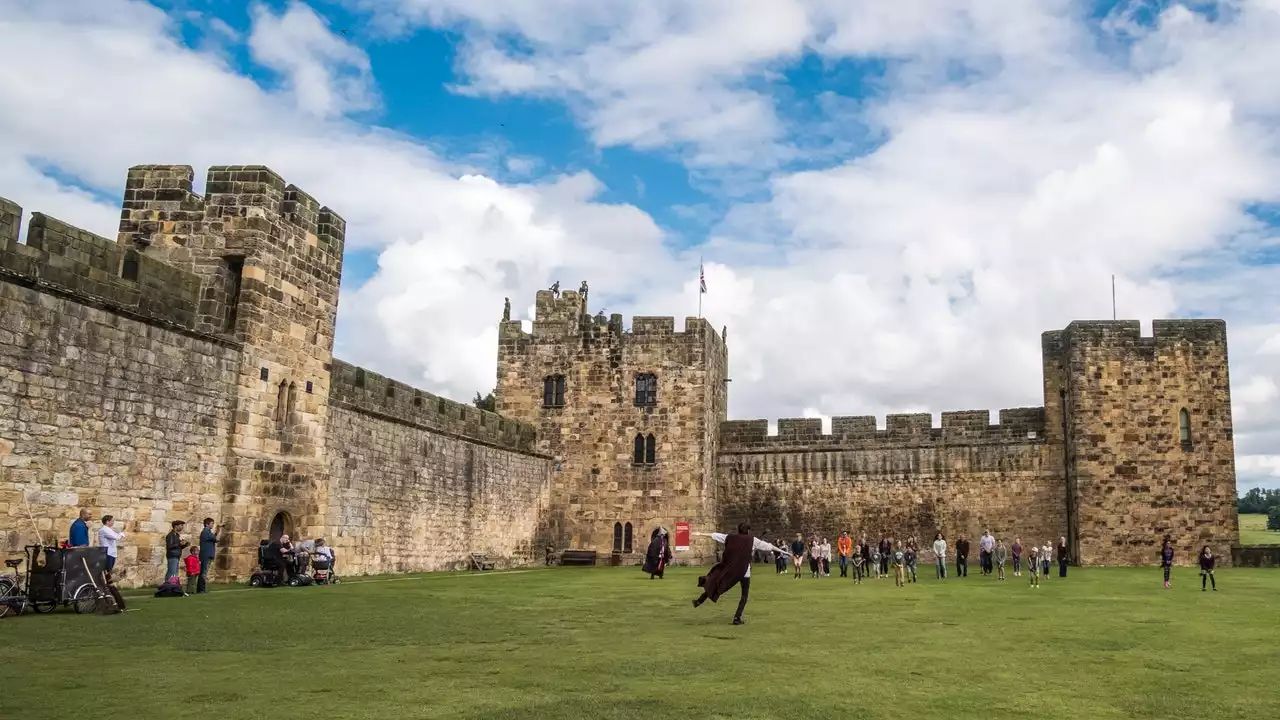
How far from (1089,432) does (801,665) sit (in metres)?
24.3

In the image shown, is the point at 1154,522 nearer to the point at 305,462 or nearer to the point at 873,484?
the point at 873,484

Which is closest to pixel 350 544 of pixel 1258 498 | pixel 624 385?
pixel 624 385

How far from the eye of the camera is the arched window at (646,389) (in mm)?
32594

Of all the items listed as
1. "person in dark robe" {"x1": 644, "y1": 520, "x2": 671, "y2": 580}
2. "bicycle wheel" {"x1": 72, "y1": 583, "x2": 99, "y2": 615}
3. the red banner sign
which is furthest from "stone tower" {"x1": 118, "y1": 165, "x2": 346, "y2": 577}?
the red banner sign

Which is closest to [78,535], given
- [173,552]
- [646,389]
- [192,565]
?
[173,552]

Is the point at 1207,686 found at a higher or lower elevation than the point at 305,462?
lower

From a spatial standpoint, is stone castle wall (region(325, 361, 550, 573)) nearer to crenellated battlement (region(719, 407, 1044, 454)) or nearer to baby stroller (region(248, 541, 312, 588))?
baby stroller (region(248, 541, 312, 588))

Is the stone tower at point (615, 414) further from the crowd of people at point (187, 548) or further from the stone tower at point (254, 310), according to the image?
the crowd of people at point (187, 548)

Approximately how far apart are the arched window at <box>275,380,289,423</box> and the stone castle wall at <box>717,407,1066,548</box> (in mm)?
18778

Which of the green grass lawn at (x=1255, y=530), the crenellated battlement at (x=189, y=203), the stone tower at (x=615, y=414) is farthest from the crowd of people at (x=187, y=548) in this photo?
the green grass lawn at (x=1255, y=530)

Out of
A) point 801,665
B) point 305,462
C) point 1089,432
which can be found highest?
point 1089,432

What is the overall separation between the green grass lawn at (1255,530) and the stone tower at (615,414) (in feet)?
145

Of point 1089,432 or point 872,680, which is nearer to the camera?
point 872,680

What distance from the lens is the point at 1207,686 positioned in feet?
25.2
